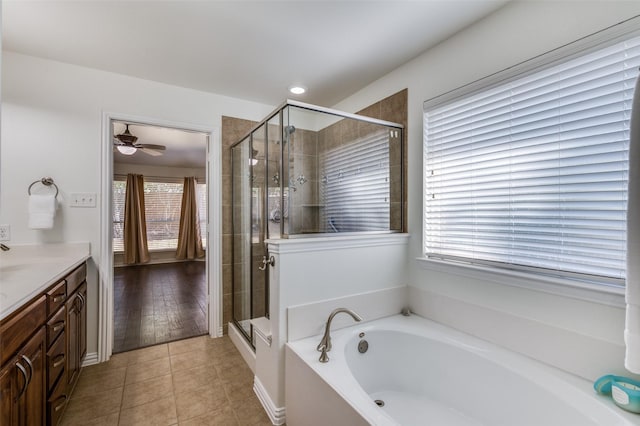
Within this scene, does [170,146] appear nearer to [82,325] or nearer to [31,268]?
[82,325]

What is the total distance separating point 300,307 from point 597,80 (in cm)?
190

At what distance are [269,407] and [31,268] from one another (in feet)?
5.15

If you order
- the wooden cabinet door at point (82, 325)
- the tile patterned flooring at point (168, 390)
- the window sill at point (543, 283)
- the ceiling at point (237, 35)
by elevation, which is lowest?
the tile patterned flooring at point (168, 390)

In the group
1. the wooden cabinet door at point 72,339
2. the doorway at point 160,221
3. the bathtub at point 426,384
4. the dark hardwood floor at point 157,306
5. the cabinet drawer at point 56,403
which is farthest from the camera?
the doorway at point 160,221

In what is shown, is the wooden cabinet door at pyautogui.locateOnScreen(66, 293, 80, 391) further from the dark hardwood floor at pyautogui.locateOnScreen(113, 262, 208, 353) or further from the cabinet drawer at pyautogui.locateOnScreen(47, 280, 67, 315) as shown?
the dark hardwood floor at pyautogui.locateOnScreen(113, 262, 208, 353)

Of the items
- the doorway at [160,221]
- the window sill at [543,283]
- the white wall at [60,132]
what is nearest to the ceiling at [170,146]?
the doorway at [160,221]

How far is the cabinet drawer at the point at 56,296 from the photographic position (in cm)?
159

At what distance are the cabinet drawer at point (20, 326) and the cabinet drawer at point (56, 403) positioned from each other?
44cm

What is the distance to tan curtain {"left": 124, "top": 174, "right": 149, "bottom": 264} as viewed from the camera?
652 cm

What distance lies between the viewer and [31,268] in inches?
67.8

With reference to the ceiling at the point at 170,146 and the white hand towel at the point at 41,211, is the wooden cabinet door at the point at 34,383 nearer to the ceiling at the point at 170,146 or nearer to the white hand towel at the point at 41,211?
the white hand towel at the point at 41,211

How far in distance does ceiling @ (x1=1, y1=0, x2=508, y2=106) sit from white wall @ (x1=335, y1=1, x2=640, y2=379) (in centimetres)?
15

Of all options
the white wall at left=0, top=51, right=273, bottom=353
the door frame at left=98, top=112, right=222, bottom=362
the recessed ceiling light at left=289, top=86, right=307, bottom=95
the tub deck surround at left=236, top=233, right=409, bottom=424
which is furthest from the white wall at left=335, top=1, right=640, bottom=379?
the white wall at left=0, top=51, right=273, bottom=353

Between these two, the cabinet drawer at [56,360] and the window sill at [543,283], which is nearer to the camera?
the window sill at [543,283]
